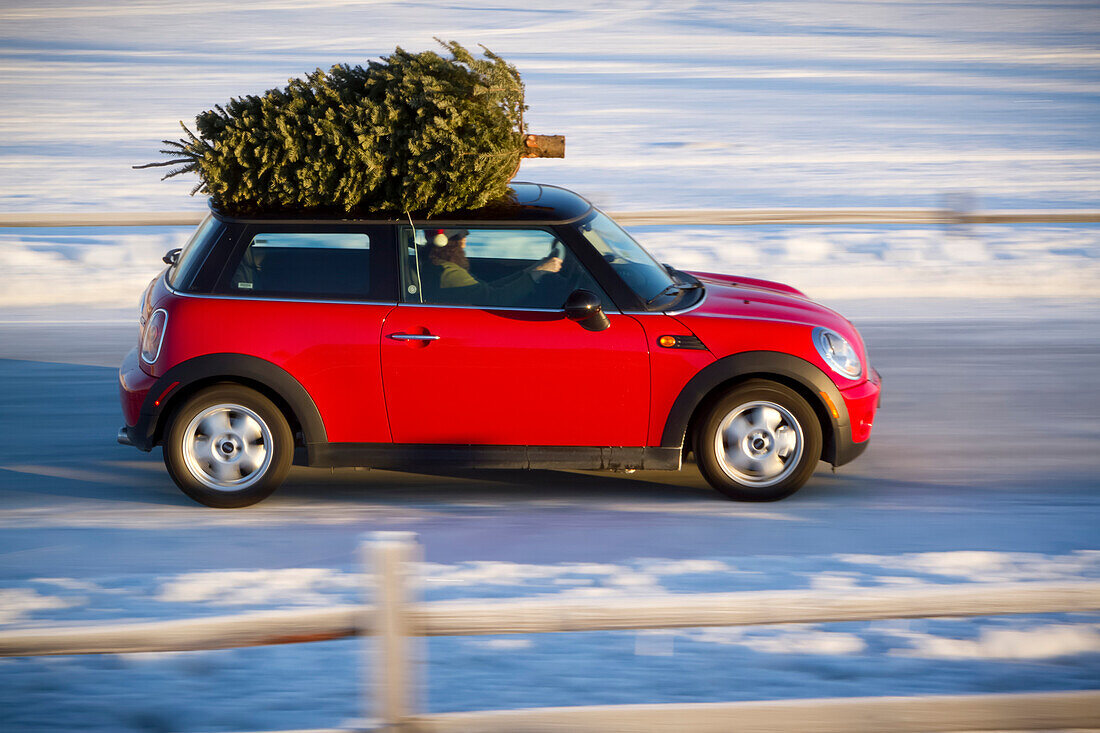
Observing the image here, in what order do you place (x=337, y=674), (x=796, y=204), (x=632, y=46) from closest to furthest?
(x=337, y=674)
(x=796, y=204)
(x=632, y=46)

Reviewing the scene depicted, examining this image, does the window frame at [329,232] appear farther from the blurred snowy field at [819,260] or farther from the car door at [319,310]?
the blurred snowy field at [819,260]

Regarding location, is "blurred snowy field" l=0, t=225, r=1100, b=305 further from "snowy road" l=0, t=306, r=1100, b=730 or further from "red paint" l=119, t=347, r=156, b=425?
"red paint" l=119, t=347, r=156, b=425

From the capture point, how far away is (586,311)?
561cm

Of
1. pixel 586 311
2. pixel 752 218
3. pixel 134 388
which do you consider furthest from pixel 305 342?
pixel 752 218

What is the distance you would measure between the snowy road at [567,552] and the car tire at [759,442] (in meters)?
0.13

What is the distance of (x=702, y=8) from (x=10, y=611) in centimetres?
6473

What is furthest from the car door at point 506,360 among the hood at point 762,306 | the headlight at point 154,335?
the headlight at point 154,335

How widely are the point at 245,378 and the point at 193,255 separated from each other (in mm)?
647

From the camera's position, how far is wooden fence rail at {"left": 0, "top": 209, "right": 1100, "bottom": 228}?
1320 cm

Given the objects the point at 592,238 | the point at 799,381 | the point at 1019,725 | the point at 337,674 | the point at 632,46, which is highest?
the point at 632,46

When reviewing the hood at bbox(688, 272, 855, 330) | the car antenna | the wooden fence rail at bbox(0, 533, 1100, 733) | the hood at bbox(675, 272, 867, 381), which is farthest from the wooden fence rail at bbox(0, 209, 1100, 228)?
the wooden fence rail at bbox(0, 533, 1100, 733)

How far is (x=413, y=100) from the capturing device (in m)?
5.87

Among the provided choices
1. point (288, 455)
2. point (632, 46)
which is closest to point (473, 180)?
point (288, 455)

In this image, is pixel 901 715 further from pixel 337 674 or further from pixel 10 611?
pixel 10 611
